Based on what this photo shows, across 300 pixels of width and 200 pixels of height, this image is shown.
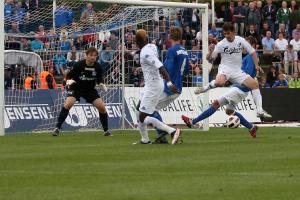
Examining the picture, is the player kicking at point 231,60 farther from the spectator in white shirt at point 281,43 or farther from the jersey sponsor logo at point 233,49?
the spectator in white shirt at point 281,43

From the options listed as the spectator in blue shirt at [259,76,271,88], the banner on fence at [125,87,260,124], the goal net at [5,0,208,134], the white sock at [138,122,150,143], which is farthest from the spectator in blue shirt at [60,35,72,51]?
the white sock at [138,122,150,143]

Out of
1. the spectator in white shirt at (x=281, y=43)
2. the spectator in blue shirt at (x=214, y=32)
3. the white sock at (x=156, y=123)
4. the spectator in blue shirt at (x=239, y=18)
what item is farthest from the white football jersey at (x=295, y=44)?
the white sock at (x=156, y=123)

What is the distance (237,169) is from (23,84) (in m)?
15.5

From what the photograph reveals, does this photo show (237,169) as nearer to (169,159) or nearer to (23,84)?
(169,159)

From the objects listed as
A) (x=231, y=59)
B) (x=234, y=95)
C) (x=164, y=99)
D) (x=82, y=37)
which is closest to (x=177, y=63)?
(x=164, y=99)

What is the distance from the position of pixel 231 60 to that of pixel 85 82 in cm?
378

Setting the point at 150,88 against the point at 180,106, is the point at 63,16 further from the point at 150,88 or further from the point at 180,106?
the point at 150,88

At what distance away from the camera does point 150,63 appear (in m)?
20.3

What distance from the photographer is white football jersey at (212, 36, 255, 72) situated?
23.8 meters

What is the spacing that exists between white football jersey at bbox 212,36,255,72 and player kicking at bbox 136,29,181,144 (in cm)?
346

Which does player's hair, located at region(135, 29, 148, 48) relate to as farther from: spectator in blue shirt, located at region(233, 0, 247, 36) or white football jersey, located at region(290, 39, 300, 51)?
spectator in blue shirt, located at region(233, 0, 247, 36)

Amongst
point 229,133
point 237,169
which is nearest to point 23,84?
point 229,133

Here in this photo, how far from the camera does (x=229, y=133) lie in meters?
25.7

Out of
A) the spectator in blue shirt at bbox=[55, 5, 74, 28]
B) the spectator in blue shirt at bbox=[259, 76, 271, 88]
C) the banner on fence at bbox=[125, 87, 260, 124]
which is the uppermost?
the spectator in blue shirt at bbox=[55, 5, 74, 28]
